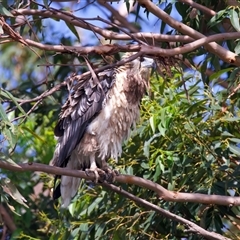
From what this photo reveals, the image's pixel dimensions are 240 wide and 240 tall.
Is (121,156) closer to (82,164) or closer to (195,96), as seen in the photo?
(82,164)

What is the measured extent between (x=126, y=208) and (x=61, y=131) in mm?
567

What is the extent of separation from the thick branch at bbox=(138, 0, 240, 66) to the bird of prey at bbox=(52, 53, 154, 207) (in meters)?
0.33

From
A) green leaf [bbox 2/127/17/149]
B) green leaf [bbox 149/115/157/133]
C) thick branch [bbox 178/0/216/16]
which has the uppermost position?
thick branch [bbox 178/0/216/16]

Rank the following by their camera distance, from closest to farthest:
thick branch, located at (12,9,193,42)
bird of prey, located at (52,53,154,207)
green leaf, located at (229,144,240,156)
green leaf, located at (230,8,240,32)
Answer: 1. green leaf, located at (230,8,240,32)
2. thick branch, located at (12,9,193,42)
3. green leaf, located at (229,144,240,156)
4. bird of prey, located at (52,53,154,207)

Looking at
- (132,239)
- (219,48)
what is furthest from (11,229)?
(219,48)

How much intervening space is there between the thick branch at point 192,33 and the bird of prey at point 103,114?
0.33 m

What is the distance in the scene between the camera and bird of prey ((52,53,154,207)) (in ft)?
13.3

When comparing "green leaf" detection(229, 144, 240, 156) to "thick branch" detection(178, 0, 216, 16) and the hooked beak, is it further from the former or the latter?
"thick branch" detection(178, 0, 216, 16)

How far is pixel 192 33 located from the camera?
3.67 metres

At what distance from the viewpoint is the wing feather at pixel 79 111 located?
13.4ft

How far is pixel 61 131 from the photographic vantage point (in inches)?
167

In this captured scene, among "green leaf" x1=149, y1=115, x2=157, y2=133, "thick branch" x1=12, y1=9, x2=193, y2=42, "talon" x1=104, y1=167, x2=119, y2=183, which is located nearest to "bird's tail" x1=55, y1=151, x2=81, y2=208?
"talon" x1=104, y1=167, x2=119, y2=183

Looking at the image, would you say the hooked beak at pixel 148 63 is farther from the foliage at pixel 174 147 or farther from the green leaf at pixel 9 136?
the green leaf at pixel 9 136

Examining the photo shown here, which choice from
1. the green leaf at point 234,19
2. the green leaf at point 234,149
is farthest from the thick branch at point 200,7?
the green leaf at point 234,149
